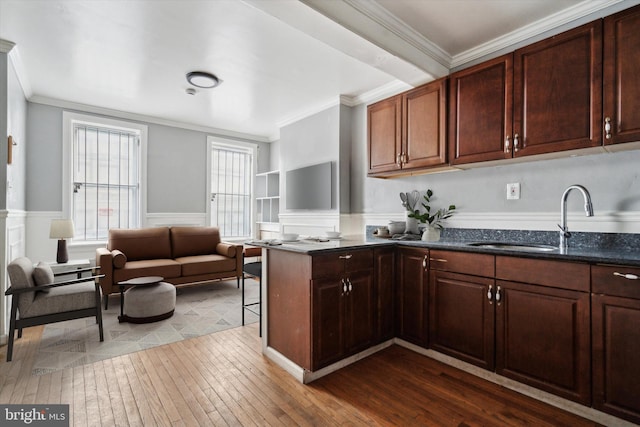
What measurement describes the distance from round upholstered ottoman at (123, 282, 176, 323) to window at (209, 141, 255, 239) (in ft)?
8.84

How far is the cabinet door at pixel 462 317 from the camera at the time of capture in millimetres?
2135

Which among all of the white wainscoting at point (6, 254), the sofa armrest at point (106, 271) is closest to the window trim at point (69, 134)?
the white wainscoting at point (6, 254)

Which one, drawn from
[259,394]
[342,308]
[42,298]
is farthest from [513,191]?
[42,298]

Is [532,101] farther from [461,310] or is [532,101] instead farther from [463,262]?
[461,310]

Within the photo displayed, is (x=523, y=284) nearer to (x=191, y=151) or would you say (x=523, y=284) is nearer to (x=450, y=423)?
(x=450, y=423)

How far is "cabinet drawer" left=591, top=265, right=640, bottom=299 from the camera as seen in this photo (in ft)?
5.22

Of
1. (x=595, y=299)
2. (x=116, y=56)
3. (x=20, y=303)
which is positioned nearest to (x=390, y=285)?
(x=595, y=299)

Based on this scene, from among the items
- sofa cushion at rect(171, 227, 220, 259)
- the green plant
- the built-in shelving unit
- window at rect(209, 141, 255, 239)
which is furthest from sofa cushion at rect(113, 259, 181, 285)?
the green plant

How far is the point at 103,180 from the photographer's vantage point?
Result: 4.89 meters

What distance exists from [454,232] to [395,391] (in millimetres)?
1607

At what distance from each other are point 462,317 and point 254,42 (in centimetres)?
289

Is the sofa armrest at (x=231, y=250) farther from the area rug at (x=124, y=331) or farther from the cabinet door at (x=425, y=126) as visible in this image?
the cabinet door at (x=425, y=126)

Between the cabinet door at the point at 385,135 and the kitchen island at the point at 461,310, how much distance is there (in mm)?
972

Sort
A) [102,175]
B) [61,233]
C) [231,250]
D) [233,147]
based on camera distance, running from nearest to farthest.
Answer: [61,233], [231,250], [102,175], [233,147]
